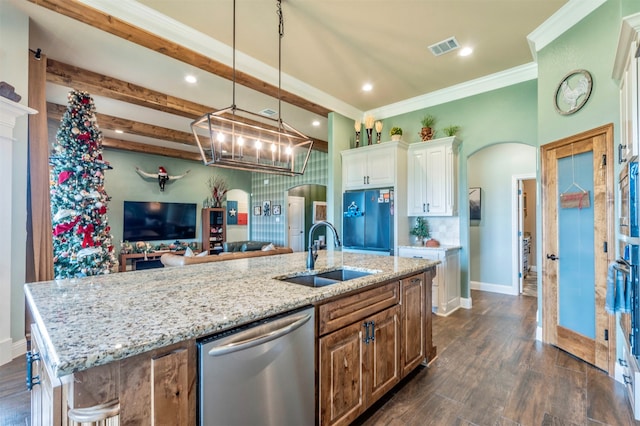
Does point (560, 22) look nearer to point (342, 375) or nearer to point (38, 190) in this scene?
point (342, 375)

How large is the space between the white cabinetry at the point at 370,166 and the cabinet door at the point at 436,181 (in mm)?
531

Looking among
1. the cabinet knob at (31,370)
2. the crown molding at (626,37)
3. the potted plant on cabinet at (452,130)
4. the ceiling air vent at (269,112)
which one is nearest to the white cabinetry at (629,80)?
the crown molding at (626,37)

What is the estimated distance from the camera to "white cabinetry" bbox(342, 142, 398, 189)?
4.46m

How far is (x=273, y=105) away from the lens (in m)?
4.96

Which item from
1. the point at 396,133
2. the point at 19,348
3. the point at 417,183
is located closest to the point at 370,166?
the point at 396,133

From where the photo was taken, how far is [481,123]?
424cm

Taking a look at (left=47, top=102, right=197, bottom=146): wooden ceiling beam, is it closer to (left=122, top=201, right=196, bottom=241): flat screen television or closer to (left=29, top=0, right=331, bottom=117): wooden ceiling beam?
(left=122, top=201, right=196, bottom=241): flat screen television

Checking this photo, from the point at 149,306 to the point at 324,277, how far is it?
4.36 ft

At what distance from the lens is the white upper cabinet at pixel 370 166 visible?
446 cm

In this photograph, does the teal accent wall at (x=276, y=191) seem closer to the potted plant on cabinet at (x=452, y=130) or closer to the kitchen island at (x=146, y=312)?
the potted plant on cabinet at (x=452, y=130)

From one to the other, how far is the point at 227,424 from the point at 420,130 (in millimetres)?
4658

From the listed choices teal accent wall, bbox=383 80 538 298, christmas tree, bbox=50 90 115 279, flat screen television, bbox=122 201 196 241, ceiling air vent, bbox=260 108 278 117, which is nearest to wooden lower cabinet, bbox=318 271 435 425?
teal accent wall, bbox=383 80 538 298

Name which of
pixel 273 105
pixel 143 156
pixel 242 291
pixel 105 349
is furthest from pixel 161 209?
pixel 105 349

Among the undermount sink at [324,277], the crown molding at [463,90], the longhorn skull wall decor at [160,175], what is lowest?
the undermount sink at [324,277]
